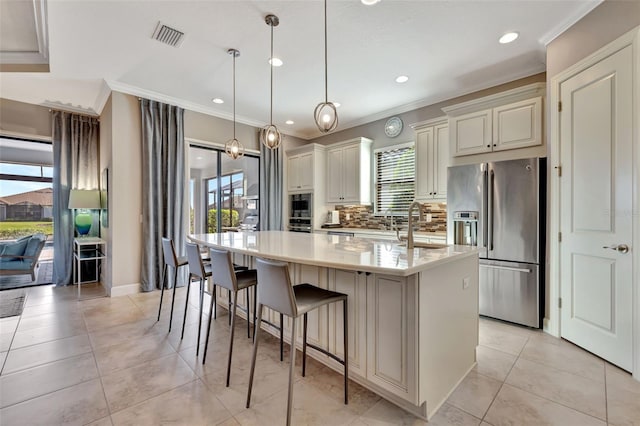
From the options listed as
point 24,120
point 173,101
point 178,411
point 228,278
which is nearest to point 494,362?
point 228,278

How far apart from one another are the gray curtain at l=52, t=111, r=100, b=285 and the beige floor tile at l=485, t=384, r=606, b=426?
19.8ft

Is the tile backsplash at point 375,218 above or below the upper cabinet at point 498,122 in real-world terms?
below

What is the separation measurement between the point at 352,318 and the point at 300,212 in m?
3.99

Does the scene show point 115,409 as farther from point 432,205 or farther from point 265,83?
point 432,205

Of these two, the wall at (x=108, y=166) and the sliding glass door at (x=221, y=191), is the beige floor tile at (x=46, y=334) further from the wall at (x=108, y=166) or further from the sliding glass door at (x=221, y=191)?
the sliding glass door at (x=221, y=191)

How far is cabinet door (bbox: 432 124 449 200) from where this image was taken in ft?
12.8

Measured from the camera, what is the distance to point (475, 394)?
6.05 ft

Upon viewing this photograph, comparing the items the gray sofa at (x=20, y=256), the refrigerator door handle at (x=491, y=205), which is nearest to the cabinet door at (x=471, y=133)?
the refrigerator door handle at (x=491, y=205)

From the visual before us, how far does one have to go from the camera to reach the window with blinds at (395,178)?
4.64 m

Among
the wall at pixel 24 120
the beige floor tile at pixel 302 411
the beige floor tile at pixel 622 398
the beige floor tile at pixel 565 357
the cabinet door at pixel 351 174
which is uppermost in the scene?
the wall at pixel 24 120

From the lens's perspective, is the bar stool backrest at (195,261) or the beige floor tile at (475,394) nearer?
the beige floor tile at (475,394)

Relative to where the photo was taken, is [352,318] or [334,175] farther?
[334,175]

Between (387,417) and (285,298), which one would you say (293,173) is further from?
(387,417)

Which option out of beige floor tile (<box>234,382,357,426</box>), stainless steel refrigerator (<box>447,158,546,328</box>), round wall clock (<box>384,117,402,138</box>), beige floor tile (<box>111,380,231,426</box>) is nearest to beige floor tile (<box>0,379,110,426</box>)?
beige floor tile (<box>111,380,231,426</box>)
